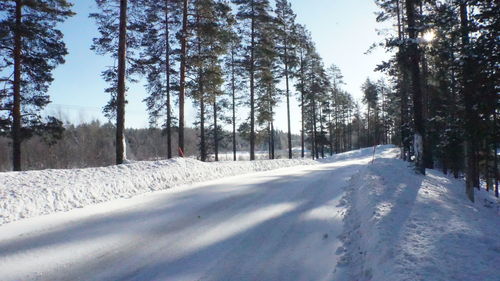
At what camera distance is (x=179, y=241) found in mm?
5734

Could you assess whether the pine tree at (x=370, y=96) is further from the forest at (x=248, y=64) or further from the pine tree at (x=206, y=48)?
the pine tree at (x=206, y=48)

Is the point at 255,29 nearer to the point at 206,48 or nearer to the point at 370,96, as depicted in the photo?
the point at 206,48

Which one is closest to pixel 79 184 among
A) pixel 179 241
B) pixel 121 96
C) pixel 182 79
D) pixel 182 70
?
pixel 179 241

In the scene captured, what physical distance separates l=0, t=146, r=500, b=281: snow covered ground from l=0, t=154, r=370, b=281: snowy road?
19mm

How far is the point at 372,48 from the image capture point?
527 inches

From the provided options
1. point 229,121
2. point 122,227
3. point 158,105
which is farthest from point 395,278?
point 229,121

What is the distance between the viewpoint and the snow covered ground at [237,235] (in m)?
4.37

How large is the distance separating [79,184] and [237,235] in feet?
16.6

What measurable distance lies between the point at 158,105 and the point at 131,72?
532 centimetres

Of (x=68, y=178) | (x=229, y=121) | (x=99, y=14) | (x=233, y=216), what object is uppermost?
(x=99, y=14)

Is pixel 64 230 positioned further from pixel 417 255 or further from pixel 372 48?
pixel 372 48

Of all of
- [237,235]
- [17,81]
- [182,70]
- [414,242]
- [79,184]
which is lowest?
[237,235]

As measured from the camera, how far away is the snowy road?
4.57 metres

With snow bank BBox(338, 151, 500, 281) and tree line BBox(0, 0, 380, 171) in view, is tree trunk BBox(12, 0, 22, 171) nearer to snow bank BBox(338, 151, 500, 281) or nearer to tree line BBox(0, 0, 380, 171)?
tree line BBox(0, 0, 380, 171)
